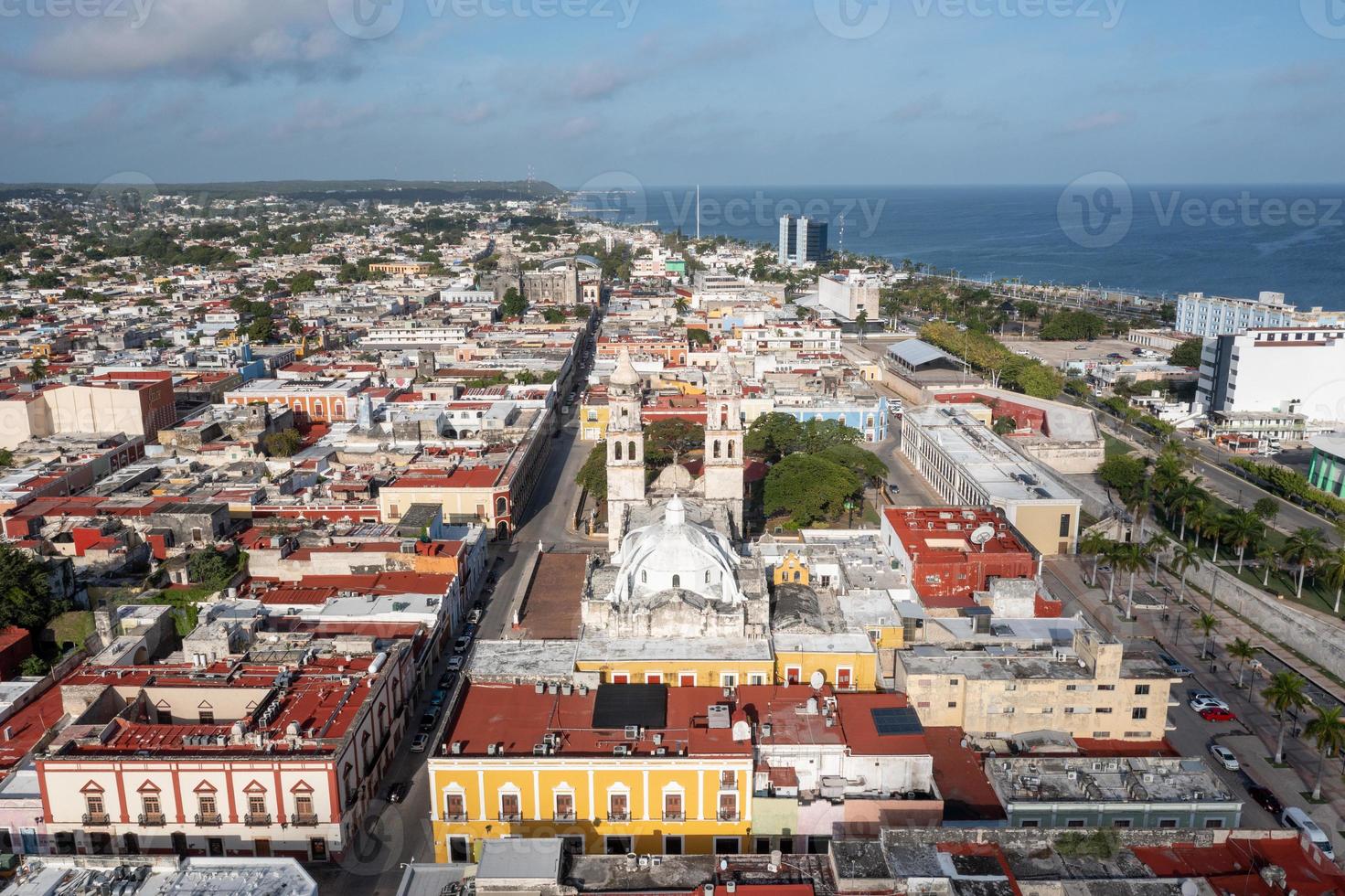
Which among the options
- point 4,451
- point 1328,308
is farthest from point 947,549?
point 1328,308

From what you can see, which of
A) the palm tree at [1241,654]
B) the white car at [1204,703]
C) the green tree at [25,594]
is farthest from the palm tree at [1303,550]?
the green tree at [25,594]

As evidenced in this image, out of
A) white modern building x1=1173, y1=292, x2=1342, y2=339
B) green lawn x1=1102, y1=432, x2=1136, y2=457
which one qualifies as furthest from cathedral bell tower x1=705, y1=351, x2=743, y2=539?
white modern building x1=1173, y1=292, x2=1342, y2=339

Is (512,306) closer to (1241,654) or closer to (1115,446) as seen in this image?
(1115,446)

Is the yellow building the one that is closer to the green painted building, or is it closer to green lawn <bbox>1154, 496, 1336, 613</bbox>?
green lawn <bbox>1154, 496, 1336, 613</bbox>

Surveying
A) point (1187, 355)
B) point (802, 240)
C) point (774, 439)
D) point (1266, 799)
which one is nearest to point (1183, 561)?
point (1266, 799)

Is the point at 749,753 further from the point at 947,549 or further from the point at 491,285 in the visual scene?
the point at 491,285

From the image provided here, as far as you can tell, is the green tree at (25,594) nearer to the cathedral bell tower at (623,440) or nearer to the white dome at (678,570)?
the cathedral bell tower at (623,440)
